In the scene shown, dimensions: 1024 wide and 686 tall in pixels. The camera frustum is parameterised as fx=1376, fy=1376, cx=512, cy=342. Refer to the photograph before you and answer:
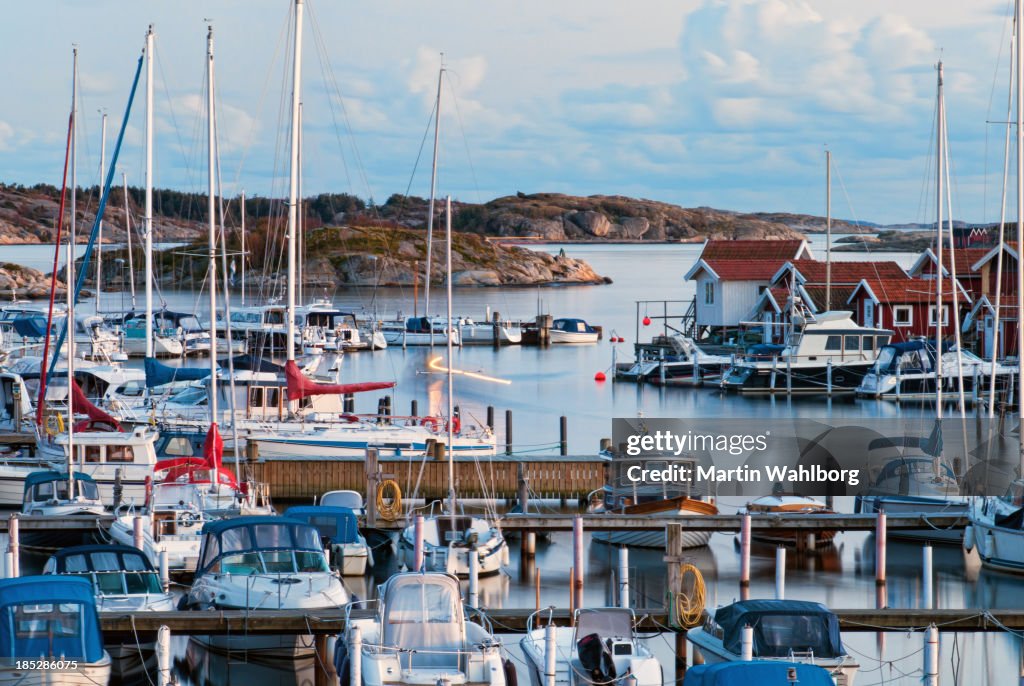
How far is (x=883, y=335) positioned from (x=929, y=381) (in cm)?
443

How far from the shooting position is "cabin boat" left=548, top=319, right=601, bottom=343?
87.4 meters

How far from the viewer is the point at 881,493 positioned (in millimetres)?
29266

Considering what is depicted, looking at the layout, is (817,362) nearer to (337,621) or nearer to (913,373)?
(913,373)

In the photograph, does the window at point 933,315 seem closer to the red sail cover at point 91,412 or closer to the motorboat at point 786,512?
the motorboat at point 786,512

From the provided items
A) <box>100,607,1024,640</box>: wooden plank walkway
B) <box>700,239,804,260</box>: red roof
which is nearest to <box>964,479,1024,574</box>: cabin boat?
<box>100,607,1024,640</box>: wooden plank walkway

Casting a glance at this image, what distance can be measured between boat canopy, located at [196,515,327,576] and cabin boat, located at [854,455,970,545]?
12870mm

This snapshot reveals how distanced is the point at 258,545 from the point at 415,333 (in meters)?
62.7

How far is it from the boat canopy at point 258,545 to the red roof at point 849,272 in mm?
50631

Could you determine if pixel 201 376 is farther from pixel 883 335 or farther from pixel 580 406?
pixel 883 335

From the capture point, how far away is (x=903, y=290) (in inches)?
2544

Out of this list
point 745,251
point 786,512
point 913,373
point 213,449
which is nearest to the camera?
point 786,512

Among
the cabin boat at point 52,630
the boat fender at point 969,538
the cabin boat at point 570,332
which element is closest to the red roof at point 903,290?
the cabin boat at point 570,332

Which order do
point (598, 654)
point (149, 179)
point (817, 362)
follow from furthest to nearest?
point (817, 362)
point (149, 179)
point (598, 654)

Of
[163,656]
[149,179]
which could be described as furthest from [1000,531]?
[149,179]
